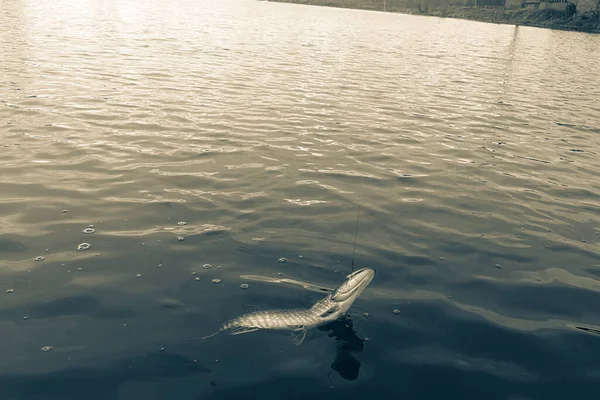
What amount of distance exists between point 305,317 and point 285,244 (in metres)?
2.80

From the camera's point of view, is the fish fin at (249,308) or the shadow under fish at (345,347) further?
the fish fin at (249,308)

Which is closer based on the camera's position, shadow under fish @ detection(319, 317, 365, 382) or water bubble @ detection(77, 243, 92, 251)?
shadow under fish @ detection(319, 317, 365, 382)

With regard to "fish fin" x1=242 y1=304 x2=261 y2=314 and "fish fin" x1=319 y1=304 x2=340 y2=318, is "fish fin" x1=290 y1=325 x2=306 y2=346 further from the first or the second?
"fish fin" x1=242 y1=304 x2=261 y2=314

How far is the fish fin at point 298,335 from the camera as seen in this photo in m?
6.64

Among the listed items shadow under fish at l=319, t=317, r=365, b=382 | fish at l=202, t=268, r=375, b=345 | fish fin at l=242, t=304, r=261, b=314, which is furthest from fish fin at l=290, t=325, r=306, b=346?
fish fin at l=242, t=304, r=261, b=314

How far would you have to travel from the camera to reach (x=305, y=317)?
22.7 ft

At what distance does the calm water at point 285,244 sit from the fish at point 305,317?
169 mm

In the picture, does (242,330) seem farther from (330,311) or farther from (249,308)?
(330,311)

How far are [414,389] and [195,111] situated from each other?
1656 centimetres

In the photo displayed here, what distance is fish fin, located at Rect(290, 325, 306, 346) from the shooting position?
21.8 ft

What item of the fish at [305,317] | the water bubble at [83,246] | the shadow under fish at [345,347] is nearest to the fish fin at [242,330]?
the fish at [305,317]

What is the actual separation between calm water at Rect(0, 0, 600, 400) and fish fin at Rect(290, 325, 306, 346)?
12 cm

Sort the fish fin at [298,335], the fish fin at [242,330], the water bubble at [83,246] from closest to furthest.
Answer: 1. the fish fin at [298,335]
2. the fish fin at [242,330]
3. the water bubble at [83,246]

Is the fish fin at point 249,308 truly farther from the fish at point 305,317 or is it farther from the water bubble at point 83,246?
the water bubble at point 83,246
